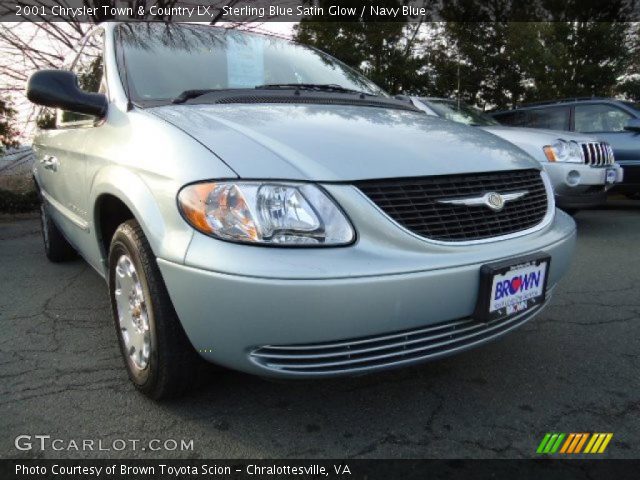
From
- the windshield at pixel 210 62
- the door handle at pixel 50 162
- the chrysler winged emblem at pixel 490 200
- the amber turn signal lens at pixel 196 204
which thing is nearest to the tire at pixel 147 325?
the amber turn signal lens at pixel 196 204

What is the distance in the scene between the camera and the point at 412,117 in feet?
7.61

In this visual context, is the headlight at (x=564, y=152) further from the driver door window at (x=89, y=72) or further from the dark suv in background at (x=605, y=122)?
the driver door window at (x=89, y=72)

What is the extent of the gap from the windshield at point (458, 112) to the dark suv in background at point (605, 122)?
1.06 meters

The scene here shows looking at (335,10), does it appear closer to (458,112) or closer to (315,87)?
(458,112)

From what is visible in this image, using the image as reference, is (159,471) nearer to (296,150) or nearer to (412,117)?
(296,150)

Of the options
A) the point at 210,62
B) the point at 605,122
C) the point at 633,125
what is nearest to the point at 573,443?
the point at 210,62

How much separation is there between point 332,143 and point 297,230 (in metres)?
0.41

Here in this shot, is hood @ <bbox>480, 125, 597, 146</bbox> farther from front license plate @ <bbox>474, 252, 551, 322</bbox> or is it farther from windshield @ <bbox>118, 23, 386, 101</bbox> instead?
front license plate @ <bbox>474, 252, 551, 322</bbox>

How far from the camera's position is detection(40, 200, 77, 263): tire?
12.6ft

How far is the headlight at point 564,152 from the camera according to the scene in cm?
469

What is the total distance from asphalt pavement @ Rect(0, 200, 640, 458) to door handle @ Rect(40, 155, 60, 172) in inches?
35.2

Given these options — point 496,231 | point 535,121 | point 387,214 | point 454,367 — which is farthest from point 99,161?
point 535,121

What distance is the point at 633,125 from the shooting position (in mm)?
5809

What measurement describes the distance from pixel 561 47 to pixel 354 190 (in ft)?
45.2
